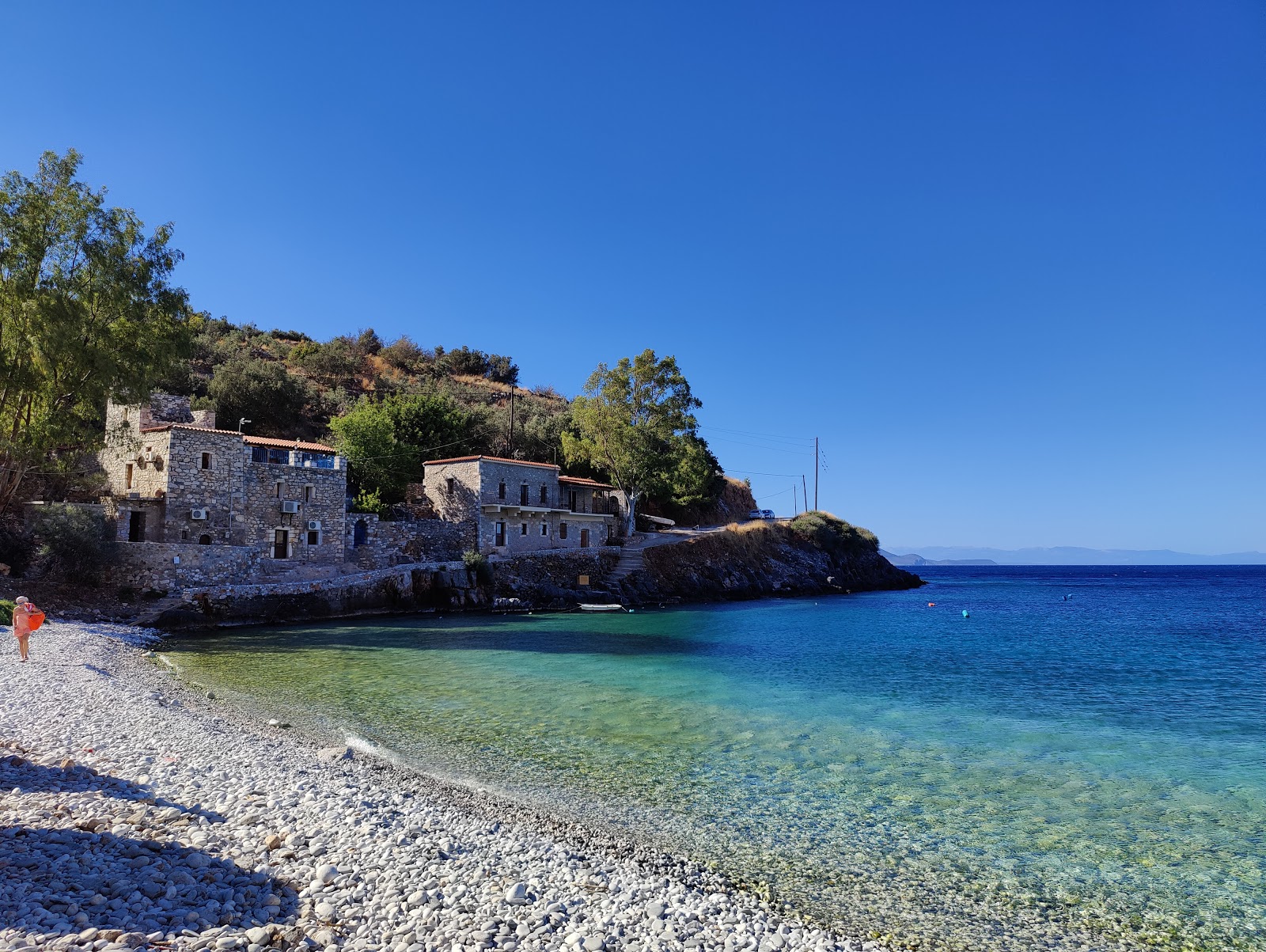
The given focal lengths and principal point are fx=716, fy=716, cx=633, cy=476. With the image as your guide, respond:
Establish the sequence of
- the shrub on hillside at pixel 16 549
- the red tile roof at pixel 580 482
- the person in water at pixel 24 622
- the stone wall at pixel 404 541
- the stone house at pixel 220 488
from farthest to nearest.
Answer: the red tile roof at pixel 580 482
the stone wall at pixel 404 541
the stone house at pixel 220 488
the shrub on hillside at pixel 16 549
the person in water at pixel 24 622

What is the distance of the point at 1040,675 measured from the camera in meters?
20.7

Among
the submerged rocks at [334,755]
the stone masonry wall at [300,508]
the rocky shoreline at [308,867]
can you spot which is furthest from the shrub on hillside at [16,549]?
the submerged rocks at [334,755]

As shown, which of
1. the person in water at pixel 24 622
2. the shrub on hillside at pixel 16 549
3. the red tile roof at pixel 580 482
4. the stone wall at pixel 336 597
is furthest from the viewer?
the red tile roof at pixel 580 482

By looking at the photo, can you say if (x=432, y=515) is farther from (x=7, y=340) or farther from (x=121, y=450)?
(x=7, y=340)

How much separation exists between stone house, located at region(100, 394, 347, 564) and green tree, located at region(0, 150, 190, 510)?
371cm

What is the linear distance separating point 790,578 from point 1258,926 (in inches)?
1882

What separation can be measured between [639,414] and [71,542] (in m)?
32.4

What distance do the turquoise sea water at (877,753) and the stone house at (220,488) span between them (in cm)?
645

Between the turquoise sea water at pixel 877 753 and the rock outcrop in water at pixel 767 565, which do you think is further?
the rock outcrop in water at pixel 767 565

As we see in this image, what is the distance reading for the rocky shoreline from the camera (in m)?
5.01

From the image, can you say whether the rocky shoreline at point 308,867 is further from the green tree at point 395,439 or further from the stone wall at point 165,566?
the green tree at point 395,439

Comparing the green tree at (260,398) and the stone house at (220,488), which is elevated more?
the green tree at (260,398)

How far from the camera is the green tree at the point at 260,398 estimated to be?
153ft

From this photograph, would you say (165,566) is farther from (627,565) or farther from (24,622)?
(627,565)
